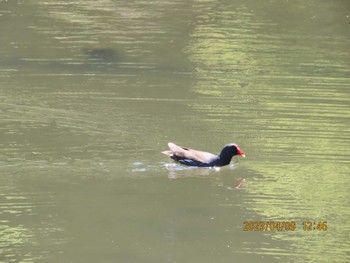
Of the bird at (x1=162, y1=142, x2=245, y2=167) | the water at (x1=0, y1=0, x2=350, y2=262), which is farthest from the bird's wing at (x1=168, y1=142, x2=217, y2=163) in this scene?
the water at (x1=0, y1=0, x2=350, y2=262)

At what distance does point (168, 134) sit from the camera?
16.4 m

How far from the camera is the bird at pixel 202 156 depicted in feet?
48.9

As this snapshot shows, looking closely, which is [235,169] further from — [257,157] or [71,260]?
[71,260]

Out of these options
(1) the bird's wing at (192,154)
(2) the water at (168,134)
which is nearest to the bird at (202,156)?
(1) the bird's wing at (192,154)

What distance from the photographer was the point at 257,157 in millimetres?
15312

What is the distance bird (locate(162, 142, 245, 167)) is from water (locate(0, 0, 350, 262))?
0.18m

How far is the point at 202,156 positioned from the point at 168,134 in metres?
1.52

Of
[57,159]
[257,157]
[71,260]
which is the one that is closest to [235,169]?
[257,157]

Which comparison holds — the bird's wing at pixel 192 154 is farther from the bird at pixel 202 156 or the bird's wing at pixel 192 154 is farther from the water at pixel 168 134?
the water at pixel 168 134

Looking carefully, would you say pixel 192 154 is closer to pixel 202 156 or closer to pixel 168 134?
pixel 202 156

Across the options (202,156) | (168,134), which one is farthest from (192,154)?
(168,134)

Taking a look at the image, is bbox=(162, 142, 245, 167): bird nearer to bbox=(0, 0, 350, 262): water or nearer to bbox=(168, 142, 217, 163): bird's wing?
bbox=(168, 142, 217, 163): bird's wing

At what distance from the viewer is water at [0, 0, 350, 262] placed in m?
12.4

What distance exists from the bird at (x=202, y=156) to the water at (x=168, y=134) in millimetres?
177
